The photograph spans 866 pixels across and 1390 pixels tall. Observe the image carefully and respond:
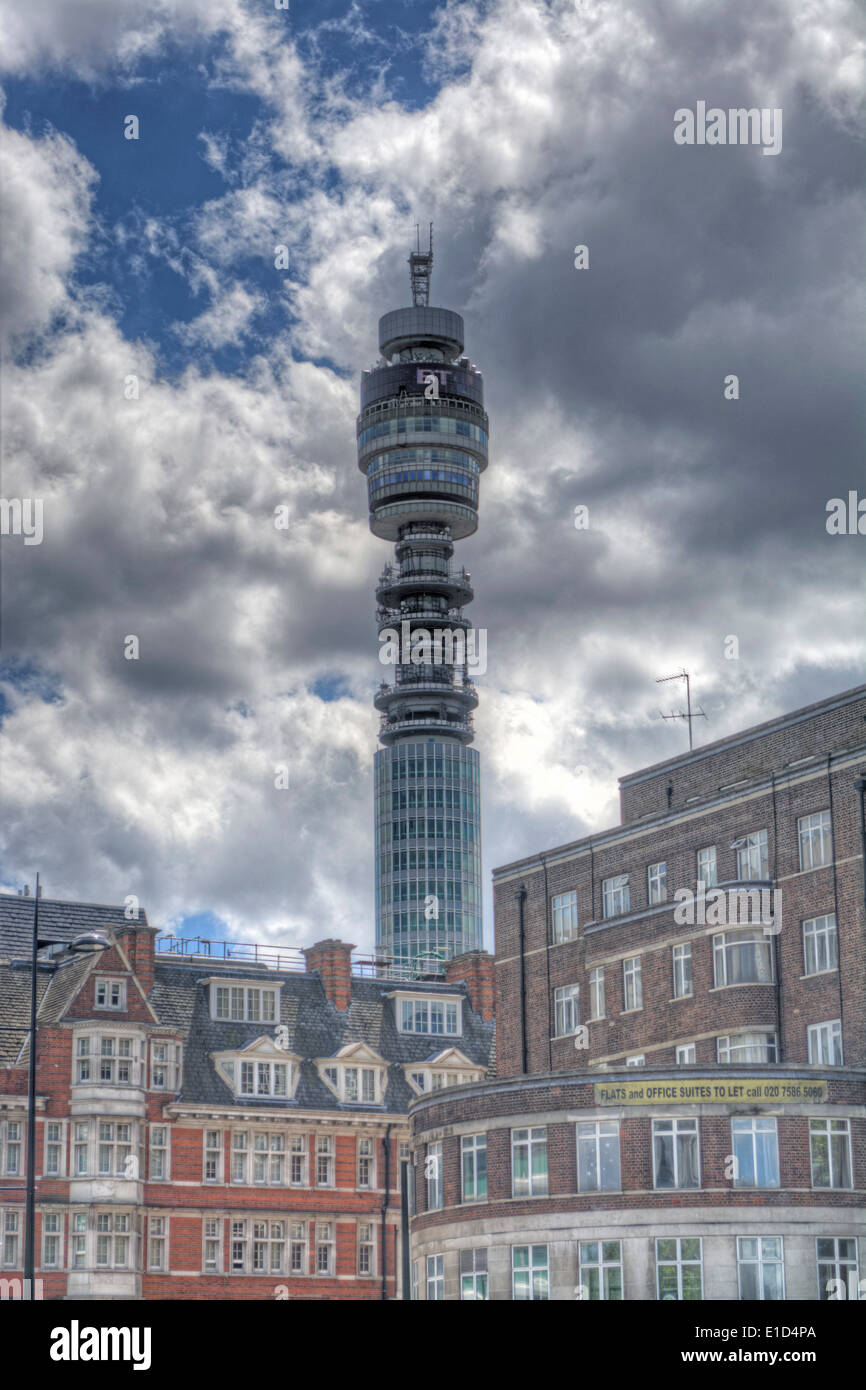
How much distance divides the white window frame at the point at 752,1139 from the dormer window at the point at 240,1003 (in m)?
36.6

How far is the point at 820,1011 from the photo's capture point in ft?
210

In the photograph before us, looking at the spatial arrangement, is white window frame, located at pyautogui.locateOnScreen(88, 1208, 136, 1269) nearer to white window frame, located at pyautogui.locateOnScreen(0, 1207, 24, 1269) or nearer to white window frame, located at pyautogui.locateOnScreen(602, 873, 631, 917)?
white window frame, located at pyautogui.locateOnScreen(0, 1207, 24, 1269)

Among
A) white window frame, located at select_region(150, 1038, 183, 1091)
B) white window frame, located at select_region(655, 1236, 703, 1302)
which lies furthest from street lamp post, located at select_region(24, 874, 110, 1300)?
white window frame, located at select_region(655, 1236, 703, 1302)

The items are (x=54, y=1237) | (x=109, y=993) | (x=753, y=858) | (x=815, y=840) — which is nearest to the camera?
(x=815, y=840)

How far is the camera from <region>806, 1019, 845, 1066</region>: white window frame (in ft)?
207

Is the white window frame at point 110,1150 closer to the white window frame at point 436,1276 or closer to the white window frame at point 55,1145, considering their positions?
the white window frame at point 55,1145

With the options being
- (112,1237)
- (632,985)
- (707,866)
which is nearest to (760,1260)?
(632,985)

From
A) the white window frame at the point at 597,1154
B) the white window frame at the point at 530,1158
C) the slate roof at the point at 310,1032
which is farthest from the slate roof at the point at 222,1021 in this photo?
the white window frame at the point at 597,1154

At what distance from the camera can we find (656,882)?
243ft

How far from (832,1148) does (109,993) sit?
3643 cm

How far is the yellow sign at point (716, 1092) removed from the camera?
56.5 meters

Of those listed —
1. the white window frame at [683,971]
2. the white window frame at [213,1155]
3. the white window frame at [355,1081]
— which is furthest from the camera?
the white window frame at [355,1081]

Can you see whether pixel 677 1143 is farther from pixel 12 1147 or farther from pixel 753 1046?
pixel 12 1147
